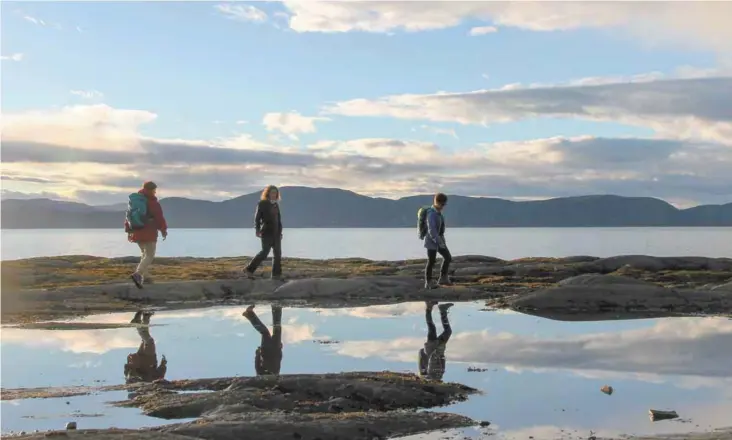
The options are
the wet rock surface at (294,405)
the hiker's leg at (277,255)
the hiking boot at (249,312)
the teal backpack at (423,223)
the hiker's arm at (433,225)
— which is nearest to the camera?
the wet rock surface at (294,405)

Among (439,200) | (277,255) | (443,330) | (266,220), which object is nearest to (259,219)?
(266,220)

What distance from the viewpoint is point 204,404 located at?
9391mm

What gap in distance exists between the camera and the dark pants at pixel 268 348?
12.2 metres

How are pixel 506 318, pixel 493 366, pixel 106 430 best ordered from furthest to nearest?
pixel 506 318 → pixel 493 366 → pixel 106 430

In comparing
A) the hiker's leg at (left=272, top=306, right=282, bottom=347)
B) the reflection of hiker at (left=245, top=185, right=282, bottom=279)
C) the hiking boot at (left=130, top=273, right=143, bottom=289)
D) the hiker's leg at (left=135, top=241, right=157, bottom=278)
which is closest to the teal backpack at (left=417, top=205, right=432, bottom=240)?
the reflection of hiker at (left=245, top=185, right=282, bottom=279)

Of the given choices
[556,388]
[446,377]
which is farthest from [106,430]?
[556,388]

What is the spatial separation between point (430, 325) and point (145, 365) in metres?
7.37

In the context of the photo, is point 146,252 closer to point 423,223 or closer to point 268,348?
point 423,223

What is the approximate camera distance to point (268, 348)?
1424 cm

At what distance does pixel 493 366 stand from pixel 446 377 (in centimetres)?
135

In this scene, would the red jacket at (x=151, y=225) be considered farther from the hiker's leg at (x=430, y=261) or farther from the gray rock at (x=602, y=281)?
the gray rock at (x=602, y=281)

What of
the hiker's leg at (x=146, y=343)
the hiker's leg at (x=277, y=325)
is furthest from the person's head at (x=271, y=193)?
the hiker's leg at (x=146, y=343)

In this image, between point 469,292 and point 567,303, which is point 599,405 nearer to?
point 567,303

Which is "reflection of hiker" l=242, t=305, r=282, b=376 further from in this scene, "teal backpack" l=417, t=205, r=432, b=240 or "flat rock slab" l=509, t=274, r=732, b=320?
"flat rock slab" l=509, t=274, r=732, b=320
